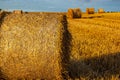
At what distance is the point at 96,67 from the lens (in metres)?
7.12

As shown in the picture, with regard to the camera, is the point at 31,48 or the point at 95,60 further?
the point at 95,60

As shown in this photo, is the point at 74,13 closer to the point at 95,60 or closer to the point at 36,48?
the point at 95,60

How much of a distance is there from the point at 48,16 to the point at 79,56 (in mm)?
2123

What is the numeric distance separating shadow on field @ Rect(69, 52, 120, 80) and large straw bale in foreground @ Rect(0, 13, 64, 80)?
27.7 inches

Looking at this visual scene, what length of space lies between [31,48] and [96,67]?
1.94m

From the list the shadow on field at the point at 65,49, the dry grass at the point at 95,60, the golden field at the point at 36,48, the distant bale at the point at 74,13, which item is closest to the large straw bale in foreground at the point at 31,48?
the golden field at the point at 36,48

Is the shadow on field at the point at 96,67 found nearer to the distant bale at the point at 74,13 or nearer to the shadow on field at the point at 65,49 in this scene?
the shadow on field at the point at 65,49

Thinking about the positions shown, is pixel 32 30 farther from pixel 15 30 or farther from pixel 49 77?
pixel 49 77

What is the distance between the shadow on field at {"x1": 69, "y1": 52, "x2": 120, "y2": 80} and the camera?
21.1 ft

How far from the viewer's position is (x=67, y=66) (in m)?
6.12

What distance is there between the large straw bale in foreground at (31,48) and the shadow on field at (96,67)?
0.70 m

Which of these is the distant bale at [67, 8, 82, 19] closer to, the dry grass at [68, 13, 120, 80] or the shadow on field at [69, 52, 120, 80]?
the dry grass at [68, 13, 120, 80]

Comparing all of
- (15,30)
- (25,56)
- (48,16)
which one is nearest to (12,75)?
(25,56)

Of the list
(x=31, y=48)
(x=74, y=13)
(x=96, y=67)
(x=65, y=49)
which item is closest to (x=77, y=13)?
(x=74, y=13)
